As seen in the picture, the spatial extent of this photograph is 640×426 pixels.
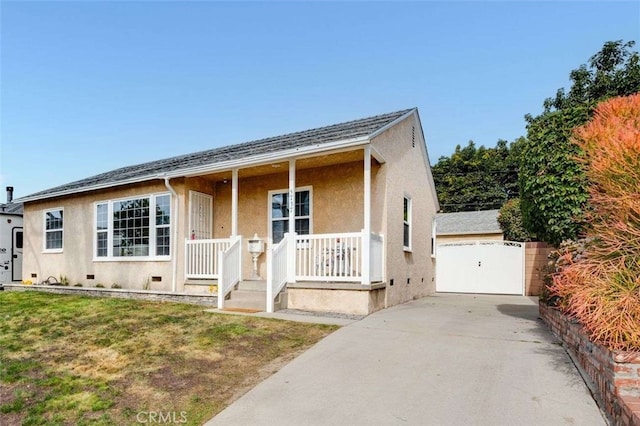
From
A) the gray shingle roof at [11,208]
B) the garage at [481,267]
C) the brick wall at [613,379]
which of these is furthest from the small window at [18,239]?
the brick wall at [613,379]

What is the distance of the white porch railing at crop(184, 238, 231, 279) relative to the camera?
11.0 metres

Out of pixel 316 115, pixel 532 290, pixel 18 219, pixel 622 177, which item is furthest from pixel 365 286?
pixel 18 219

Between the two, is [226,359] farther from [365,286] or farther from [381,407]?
[365,286]

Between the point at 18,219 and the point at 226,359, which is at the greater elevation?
the point at 18,219

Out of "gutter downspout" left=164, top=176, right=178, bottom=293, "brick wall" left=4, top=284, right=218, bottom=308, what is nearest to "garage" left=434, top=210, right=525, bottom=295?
"brick wall" left=4, top=284, right=218, bottom=308

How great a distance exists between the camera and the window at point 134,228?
12039mm

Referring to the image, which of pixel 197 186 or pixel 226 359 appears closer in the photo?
pixel 226 359

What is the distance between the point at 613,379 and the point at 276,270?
633 cm

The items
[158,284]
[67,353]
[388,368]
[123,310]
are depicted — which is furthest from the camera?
[158,284]

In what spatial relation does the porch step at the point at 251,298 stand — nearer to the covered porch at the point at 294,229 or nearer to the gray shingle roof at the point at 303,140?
the covered porch at the point at 294,229

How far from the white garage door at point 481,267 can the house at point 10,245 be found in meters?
18.0

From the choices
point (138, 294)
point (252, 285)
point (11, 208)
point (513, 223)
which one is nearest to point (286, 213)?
point (252, 285)

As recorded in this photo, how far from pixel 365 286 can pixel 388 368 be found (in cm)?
331

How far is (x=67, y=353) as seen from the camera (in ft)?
20.3
